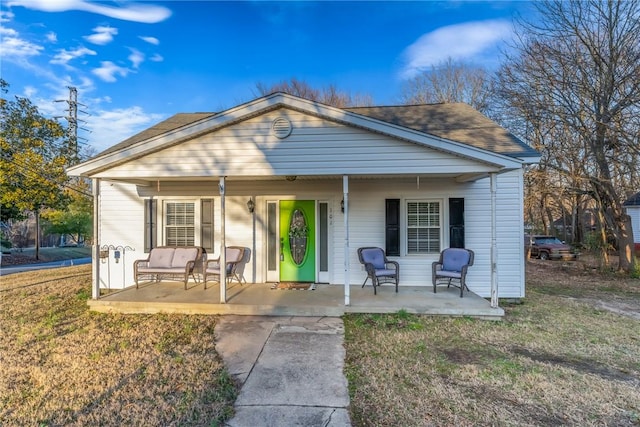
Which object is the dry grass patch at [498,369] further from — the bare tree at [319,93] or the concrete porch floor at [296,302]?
the bare tree at [319,93]

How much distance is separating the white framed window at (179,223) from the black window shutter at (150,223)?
0.80 ft

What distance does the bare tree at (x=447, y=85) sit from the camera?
66.6 ft

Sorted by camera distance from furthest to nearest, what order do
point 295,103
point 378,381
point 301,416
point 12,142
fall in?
1. point 12,142
2. point 295,103
3. point 378,381
4. point 301,416

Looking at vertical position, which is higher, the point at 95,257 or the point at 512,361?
the point at 95,257

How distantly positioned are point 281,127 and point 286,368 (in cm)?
377

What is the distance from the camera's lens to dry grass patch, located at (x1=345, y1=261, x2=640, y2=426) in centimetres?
288

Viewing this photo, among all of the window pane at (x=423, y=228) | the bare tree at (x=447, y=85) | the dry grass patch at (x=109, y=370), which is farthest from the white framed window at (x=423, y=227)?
the bare tree at (x=447, y=85)

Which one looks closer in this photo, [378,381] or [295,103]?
[378,381]

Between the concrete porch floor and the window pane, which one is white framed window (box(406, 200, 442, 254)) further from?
the concrete porch floor

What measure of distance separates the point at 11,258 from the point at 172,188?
610 inches

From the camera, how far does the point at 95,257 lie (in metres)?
6.14

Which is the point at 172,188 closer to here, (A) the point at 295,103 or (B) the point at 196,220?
(B) the point at 196,220

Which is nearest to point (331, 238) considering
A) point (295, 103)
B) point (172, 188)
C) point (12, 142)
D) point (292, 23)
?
point (295, 103)

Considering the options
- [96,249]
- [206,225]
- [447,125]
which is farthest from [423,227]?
[96,249]
